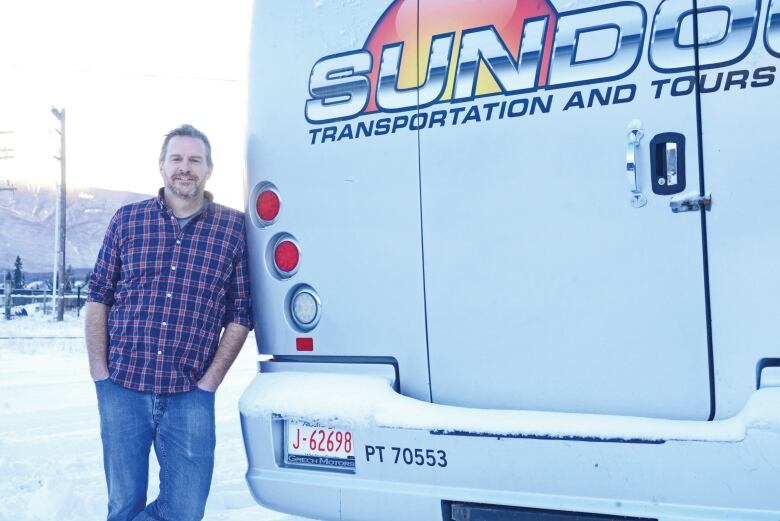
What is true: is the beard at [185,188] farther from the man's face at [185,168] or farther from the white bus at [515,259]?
the white bus at [515,259]

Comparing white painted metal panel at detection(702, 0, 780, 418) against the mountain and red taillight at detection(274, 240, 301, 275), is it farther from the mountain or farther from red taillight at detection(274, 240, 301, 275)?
the mountain

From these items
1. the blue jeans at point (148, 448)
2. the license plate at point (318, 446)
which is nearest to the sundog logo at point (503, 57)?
the license plate at point (318, 446)

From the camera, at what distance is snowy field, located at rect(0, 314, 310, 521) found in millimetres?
4062

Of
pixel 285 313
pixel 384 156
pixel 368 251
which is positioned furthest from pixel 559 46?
pixel 285 313

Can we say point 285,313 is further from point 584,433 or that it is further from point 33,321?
point 33,321

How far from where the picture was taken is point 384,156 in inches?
105

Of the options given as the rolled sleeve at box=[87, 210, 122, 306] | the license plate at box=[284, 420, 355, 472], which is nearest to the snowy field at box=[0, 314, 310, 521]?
the license plate at box=[284, 420, 355, 472]

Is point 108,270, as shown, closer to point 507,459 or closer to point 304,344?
point 304,344

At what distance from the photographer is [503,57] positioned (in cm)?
243

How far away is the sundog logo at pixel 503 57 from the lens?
214cm

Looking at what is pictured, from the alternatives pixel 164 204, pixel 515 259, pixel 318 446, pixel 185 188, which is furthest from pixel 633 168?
pixel 164 204

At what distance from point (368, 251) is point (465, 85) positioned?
659mm

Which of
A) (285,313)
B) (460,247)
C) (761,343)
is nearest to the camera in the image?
(761,343)

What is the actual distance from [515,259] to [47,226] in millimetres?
116017
